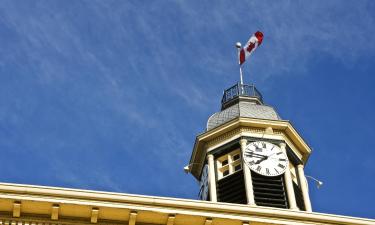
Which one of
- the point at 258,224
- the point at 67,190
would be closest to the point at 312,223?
the point at 258,224

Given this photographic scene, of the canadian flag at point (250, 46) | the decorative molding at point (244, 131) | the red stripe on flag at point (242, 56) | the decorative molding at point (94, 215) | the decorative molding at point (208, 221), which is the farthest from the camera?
the red stripe on flag at point (242, 56)

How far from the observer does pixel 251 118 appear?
3638cm

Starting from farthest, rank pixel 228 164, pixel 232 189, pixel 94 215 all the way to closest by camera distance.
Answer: pixel 228 164, pixel 232 189, pixel 94 215

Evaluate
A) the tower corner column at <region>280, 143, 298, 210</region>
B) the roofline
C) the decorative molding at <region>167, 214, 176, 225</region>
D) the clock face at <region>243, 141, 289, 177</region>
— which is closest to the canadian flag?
the clock face at <region>243, 141, 289, 177</region>

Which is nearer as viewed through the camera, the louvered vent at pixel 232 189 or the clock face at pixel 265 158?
the louvered vent at pixel 232 189

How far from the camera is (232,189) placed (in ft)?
114

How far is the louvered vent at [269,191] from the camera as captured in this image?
33.6 m

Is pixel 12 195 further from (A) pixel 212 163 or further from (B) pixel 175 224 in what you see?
(A) pixel 212 163

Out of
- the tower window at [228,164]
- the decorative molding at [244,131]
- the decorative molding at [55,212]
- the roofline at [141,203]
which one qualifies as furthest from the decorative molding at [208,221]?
the decorative molding at [244,131]

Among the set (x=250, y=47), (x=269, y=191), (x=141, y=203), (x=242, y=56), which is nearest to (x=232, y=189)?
(x=269, y=191)

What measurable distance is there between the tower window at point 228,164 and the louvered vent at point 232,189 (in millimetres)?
368

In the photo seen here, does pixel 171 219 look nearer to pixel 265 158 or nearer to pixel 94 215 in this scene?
pixel 94 215

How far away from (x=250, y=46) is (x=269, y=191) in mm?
12138

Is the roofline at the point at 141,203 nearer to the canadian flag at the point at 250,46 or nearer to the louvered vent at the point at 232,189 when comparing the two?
the louvered vent at the point at 232,189
